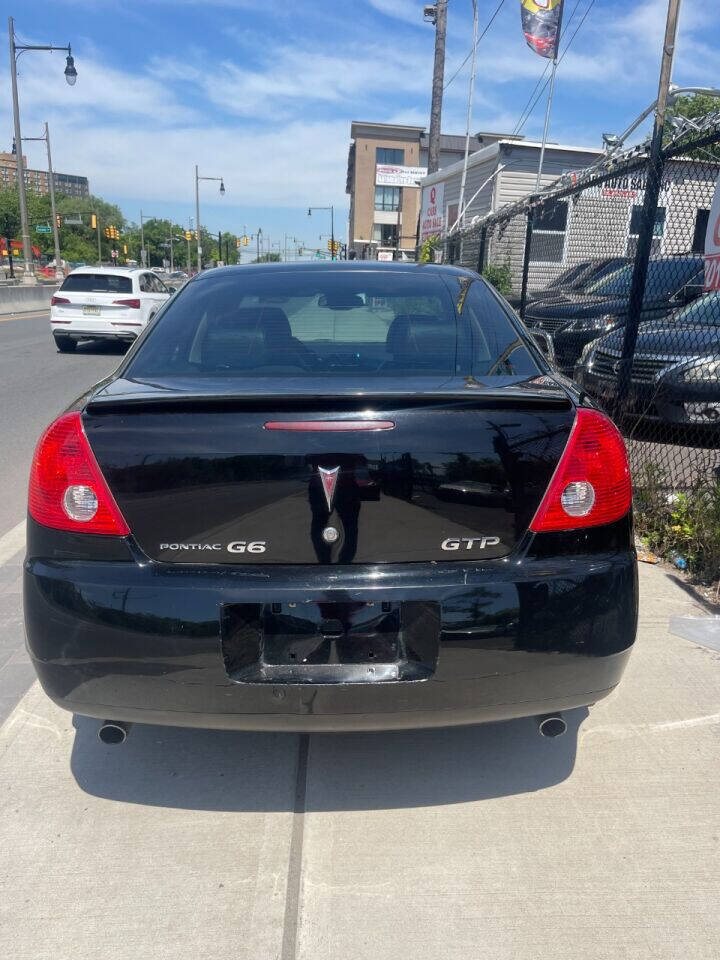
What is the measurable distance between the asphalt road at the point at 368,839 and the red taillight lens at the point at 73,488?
96cm

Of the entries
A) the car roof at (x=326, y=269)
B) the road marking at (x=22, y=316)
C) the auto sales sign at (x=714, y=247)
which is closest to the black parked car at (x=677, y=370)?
the auto sales sign at (x=714, y=247)

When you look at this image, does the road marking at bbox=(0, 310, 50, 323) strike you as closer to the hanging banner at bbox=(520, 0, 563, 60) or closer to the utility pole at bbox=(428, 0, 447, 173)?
the utility pole at bbox=(428, 0, 447, 173)

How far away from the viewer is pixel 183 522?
2.17 meters

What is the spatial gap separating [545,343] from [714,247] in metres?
1.55

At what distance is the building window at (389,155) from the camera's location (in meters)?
65.8

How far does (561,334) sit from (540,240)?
10.1 meters

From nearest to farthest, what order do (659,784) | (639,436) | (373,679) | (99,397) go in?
(373,679) → (99,397) → (659,784) → (639,436)

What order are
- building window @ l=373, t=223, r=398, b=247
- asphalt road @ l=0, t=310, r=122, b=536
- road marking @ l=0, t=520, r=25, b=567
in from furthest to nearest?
building window @ l=373, t=223, r=398, b=247
asphalt road @ l=0, t=310, r=122, b=536
road marking @ l=0, t=520, r=25, b=567

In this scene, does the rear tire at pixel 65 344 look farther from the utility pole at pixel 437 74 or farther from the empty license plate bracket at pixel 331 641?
the empty license plate bracket at pixel 331 641

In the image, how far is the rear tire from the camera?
1540 centimetres

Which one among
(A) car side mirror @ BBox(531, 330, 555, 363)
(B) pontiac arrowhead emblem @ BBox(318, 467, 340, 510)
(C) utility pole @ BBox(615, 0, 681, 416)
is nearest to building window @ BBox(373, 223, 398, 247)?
(C) utility pole @ BBox(615, 0, 681, 416)

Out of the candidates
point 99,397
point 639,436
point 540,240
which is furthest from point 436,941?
point 540,240

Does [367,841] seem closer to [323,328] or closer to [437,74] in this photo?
[323,328]

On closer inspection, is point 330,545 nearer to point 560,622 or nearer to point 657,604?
point 560,622
